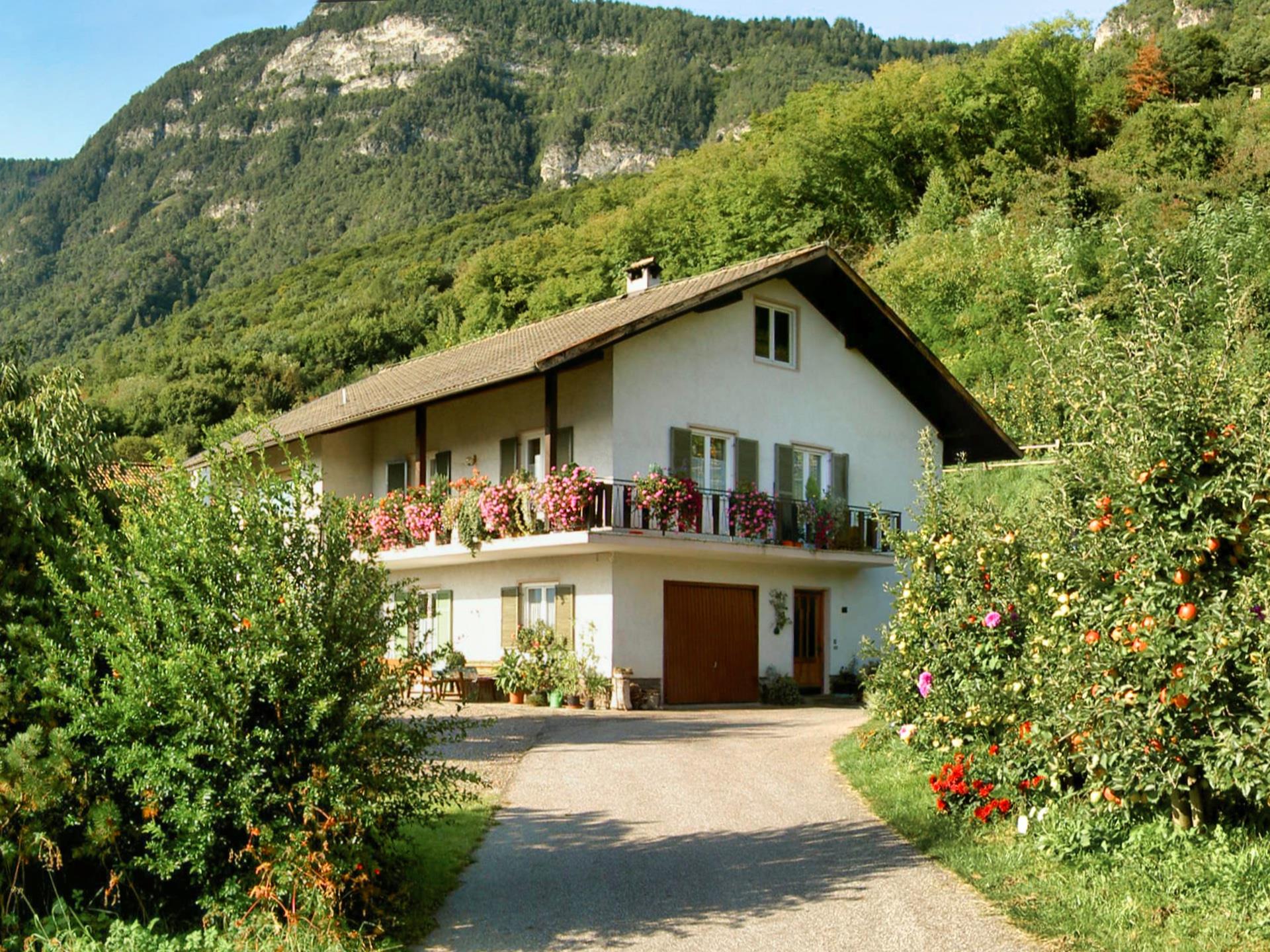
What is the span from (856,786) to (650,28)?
398 ft

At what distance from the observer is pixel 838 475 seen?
2556cm

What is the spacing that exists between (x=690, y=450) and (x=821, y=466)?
369cm

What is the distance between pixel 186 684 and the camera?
6.88 m

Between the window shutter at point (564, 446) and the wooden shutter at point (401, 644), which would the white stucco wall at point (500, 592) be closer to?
the window shutter at point (564, 446)

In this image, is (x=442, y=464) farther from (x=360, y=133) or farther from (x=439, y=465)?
(x=360, y=133)

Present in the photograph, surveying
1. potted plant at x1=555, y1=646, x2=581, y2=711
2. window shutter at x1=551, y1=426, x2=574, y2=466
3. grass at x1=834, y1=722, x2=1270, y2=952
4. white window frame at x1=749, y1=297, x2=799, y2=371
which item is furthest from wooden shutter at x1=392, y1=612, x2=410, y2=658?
white window frame at x1=749, y1=297, x2=799, y2=371

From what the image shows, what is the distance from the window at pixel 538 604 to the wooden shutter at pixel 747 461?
390cm

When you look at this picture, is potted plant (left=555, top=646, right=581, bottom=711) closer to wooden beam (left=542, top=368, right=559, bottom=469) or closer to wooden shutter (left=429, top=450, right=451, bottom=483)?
wooden beam (left=542, top=368, right=559, bottom=469)

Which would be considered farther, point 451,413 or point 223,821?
point 451,413

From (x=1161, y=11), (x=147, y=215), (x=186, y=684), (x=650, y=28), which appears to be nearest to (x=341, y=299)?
(x=147, y=215)

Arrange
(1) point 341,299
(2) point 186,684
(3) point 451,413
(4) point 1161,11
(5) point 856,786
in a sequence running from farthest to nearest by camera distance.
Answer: (4) point 1161,11
(1) point 341,299
(3) point 451,413
(5) point 856,786
(2) point 186,684

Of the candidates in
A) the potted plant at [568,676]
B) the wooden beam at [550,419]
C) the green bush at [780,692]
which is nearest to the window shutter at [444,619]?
the potted plant at [568,676]

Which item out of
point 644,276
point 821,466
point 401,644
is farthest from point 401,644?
point 644,276

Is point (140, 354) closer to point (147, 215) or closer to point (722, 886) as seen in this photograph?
point (147, 215)
